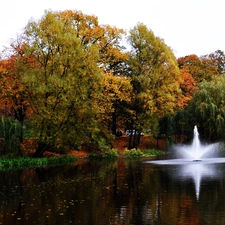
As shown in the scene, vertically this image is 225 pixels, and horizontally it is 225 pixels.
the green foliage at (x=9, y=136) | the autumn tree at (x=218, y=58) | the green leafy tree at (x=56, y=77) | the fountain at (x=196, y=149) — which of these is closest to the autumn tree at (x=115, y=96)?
the green leafy tree at (x=56, y=77)

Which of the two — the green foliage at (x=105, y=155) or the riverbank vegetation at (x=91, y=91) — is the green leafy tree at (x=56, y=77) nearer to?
the riverbank vegetation at (x=91, y=91)

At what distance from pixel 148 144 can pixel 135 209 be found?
3776 cm

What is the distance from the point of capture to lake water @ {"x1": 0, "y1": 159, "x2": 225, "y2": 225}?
1248 centimetres

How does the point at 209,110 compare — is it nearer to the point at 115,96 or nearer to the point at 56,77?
the point at 115,96

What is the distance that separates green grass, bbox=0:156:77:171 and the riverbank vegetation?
93cm

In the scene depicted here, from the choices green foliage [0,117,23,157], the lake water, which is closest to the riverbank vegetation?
green foliage [0,117,23,157]

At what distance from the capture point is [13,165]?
31.5 meters

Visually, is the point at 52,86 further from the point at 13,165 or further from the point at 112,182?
the point at 112,182

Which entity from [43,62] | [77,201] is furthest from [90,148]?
[77,201]

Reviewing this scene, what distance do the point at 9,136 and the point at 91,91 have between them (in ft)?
25.6

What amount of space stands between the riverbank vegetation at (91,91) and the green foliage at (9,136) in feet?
0.24

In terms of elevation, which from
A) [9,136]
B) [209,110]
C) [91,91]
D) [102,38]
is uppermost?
[102,38]

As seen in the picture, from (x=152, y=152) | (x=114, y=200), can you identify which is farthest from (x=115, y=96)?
(x=114, y=200)

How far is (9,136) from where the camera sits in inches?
1271
